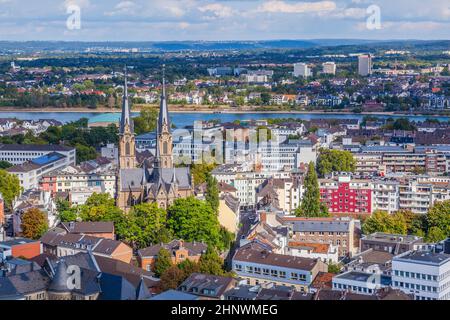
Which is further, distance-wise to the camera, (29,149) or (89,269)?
(29,149)

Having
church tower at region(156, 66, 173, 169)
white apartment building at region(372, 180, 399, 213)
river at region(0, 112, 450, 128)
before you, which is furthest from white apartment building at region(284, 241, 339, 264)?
river at region(0, 112, 450, 128)

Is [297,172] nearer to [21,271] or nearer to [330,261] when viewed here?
[330,261]

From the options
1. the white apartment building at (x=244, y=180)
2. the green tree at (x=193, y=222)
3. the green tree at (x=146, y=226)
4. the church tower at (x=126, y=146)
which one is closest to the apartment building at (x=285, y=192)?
the white apartment building at (x=244, y=180)

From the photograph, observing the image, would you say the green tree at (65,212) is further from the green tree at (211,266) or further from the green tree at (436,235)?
the green tree at (436,235)

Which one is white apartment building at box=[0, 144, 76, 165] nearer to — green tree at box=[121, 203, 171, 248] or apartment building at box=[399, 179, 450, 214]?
apartment building at box=[399, 179, 450, 214]

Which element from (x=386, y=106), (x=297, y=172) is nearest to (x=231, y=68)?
(x=386, y=106)

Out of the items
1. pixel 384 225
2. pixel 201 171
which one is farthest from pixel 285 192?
pixel 384 225
